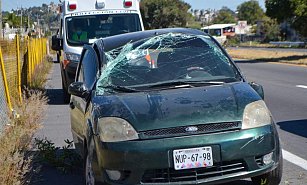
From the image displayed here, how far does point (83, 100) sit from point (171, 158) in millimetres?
1856

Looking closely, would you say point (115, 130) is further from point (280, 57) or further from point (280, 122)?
point (280, 57)

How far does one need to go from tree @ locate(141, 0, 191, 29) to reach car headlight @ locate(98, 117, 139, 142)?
148 feet

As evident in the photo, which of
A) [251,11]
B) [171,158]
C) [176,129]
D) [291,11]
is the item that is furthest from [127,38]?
[251,11]

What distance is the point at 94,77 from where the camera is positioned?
6.37 m

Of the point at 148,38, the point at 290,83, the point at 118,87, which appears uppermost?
the point at 148,38

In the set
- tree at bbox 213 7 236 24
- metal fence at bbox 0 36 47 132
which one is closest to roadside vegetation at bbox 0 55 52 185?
metal fence at bbox 0 36 47 132

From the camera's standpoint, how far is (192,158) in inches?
194

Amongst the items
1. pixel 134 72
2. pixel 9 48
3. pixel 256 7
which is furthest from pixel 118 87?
pixel 256 7

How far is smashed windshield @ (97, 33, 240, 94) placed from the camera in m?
6.09

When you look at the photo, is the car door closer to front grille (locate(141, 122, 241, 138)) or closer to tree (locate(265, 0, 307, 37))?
front grille (locate(141, 122, 241, 138))

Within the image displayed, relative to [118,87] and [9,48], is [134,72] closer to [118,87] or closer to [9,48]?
[118,87]

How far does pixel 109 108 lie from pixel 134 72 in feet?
3.17

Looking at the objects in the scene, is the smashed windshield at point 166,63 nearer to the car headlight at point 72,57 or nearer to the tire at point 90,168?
the tire at point 90,168

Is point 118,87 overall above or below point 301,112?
above
